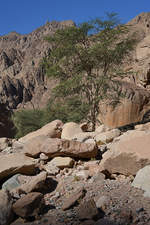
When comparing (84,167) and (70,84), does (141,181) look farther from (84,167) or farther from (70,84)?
(70,84)

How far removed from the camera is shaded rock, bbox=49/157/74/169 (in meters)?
4.27

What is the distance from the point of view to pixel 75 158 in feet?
15.1

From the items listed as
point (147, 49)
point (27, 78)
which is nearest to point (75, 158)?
point (147, 49)

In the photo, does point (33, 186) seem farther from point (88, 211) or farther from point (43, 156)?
point (43, 156)

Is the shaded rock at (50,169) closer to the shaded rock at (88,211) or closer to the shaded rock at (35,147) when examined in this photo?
the shaded rock at (35,147)

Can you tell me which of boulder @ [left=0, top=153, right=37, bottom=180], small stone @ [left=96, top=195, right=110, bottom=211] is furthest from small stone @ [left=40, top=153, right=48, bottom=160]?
small stone @ [left=96, top=195, right=110, bottom=211]

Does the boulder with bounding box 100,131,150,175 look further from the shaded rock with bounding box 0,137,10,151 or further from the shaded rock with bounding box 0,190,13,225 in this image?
the shaded rock with bounding box 0,137,10,151

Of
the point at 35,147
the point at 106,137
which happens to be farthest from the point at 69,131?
the point at 35,147

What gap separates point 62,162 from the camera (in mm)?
4328

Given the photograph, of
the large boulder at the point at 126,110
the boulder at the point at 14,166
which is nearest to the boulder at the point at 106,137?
the boulder at the point at 14,166

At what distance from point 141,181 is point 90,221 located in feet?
3.59

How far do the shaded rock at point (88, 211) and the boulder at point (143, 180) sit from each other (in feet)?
2.72

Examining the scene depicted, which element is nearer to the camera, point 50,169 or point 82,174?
point 82,174

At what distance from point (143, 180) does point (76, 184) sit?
1.03m
